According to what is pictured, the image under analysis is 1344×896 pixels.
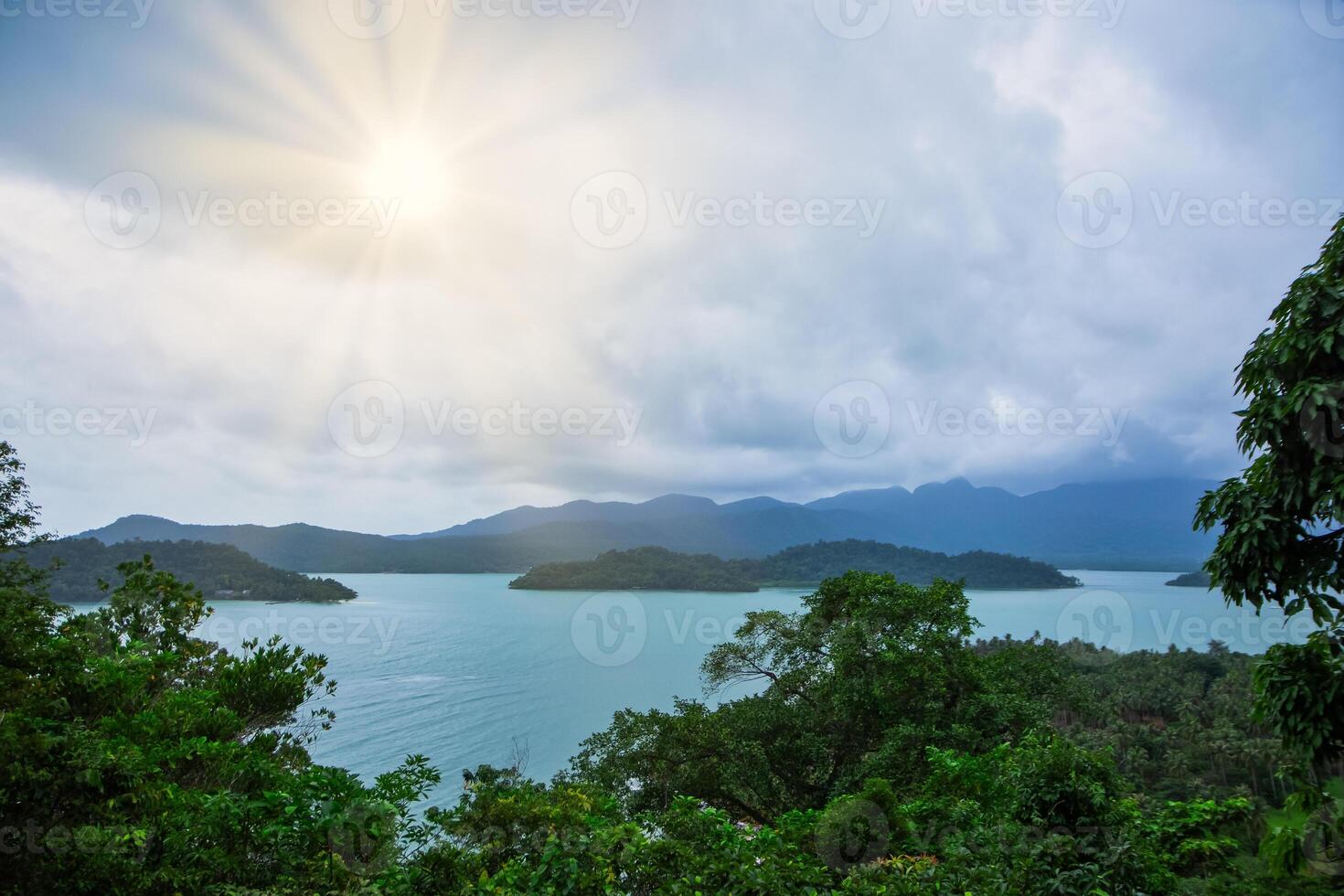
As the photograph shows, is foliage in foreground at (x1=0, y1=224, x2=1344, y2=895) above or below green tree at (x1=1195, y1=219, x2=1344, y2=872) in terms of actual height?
below

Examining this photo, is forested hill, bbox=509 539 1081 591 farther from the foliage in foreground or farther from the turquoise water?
the foliage in foreground

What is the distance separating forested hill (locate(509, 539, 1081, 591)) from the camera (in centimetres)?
9031

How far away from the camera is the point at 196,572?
53.2 m

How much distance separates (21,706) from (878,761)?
1009cm

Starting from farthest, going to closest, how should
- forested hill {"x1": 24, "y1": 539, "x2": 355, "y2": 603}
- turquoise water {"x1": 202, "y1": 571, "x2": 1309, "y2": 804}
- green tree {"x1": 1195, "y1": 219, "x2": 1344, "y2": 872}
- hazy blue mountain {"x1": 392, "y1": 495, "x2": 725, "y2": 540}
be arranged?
hazy blue mountain {"x1": 392, "y1": 495, "x2": 725, "y2": 540}, forested hill {"x1": 24, "y1": 539, "x2": 355, "y2": 603}, turquoise water {"x1": 202, "y1": 571, "x2": 1309, "y2": 804}, green tree {"x1": 1195, "y1": 219, "x2": 1344, "y2": 872}

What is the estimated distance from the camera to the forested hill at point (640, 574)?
3531 inches

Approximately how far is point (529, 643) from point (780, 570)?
51.7 metres

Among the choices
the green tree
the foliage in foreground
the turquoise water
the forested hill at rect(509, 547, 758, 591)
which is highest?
the green tree

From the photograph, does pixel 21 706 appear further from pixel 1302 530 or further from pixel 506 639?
pixel 506 639

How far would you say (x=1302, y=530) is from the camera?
313cm

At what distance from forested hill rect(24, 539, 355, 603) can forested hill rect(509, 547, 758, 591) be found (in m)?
30.7

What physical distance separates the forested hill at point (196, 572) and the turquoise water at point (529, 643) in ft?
7.16

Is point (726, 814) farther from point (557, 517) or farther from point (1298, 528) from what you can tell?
point (557, 517)

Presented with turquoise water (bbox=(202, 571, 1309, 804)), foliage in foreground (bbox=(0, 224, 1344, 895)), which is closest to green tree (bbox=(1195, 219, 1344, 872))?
foliage in foreground (bbox=(0, 224, 1344, 895))
